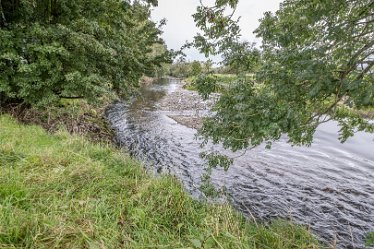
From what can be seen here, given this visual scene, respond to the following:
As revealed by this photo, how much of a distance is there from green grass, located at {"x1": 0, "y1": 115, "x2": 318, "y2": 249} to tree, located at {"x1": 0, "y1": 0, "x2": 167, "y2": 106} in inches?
130

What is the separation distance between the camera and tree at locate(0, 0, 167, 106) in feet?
26.7

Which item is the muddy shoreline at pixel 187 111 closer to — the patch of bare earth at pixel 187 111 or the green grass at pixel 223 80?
the patch of bare earth at pixel 187 111

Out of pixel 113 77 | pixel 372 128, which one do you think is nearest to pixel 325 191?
pixel 372 128

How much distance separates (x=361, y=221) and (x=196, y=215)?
431 cm

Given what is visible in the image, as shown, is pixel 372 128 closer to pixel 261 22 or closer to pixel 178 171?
pixel 261 22

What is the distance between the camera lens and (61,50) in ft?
26.8

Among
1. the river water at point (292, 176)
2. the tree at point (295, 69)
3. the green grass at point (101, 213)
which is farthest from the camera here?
the river water at point (292, 176)

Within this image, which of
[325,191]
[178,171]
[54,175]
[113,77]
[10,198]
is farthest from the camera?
[113,77]

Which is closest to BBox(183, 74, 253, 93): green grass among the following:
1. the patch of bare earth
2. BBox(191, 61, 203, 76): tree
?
BBox(191, 61, 203, 76): tree

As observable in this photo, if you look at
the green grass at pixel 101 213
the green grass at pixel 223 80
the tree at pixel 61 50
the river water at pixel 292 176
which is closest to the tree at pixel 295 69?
the green grass at pixel 223 80

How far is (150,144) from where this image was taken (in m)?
11.1

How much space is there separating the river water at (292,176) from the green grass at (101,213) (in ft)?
5.22

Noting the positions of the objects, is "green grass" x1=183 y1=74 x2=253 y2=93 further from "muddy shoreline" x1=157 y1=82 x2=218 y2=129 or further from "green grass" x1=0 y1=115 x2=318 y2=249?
"muddy shoreline" x1=157 y1=82 x2=218 y2=129

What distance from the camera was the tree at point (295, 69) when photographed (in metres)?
3.83
